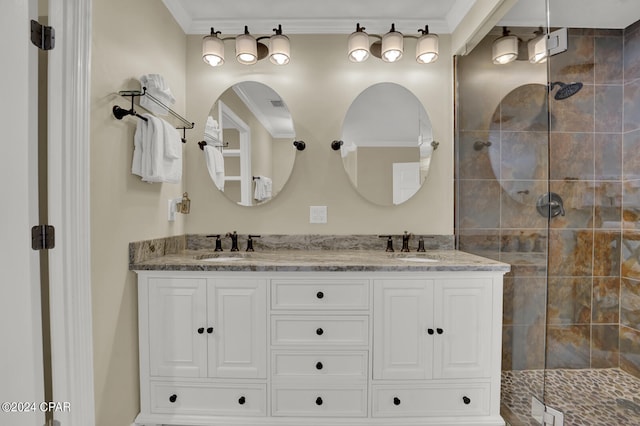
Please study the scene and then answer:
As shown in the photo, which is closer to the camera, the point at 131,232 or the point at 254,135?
the point at 131,232

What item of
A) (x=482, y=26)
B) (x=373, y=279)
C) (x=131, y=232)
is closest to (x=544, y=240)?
(x=373, y=279)

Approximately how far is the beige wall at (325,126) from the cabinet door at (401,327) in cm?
68

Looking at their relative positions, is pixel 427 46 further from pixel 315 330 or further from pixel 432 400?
pixel 432 400

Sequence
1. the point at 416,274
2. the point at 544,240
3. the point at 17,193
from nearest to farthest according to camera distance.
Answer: the point at 17,193
the point at 416,274
the point at 544,240

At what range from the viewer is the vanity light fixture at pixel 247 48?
2.01 m

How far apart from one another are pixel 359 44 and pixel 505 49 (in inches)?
35.0

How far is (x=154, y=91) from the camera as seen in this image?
1.61 m

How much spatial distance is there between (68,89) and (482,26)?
2231mm

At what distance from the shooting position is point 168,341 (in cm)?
160

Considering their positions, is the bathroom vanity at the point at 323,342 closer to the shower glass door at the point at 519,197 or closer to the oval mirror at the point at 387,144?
the shower glass door at the point at 519,197

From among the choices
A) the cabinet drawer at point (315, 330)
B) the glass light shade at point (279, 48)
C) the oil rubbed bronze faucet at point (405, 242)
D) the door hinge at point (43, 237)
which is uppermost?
the glass light shade at point (279, 48)

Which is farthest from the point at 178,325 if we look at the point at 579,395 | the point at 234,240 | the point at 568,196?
the point at 568,196

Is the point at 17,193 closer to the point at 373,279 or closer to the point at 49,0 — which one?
the point at 49,0

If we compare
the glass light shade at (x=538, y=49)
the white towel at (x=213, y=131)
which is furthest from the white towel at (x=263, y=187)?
the glass light shade at (x=538, y=49)
